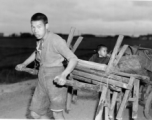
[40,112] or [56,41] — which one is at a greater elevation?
[56,41]

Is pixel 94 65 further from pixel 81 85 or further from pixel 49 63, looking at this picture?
pixel 49 63

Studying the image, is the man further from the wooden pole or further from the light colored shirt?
the wooden pole

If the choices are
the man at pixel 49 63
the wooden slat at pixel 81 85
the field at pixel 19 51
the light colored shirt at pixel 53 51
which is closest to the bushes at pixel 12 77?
the field at pixel 19 51

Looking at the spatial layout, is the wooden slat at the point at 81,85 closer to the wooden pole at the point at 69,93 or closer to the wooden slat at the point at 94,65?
the wooden slat at the point at 94,65

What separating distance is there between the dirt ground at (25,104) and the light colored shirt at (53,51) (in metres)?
1.88

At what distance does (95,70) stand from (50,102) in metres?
0.70

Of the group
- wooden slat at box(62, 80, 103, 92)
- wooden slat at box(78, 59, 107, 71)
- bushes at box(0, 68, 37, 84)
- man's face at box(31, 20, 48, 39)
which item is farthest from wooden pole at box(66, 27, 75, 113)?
bushes at box(0, 68, 37, 84)

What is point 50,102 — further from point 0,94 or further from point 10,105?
point 0,94

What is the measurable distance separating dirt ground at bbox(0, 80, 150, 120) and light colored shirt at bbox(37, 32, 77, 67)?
1.88 metres

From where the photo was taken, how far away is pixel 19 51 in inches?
645

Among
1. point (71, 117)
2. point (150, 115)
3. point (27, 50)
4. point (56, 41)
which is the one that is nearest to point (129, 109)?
point (150, 115)

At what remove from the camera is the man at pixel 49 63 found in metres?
2.85

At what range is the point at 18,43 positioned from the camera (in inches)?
754

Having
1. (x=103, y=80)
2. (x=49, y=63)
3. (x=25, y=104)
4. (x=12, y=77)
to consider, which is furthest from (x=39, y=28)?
(x=12, y=77)
